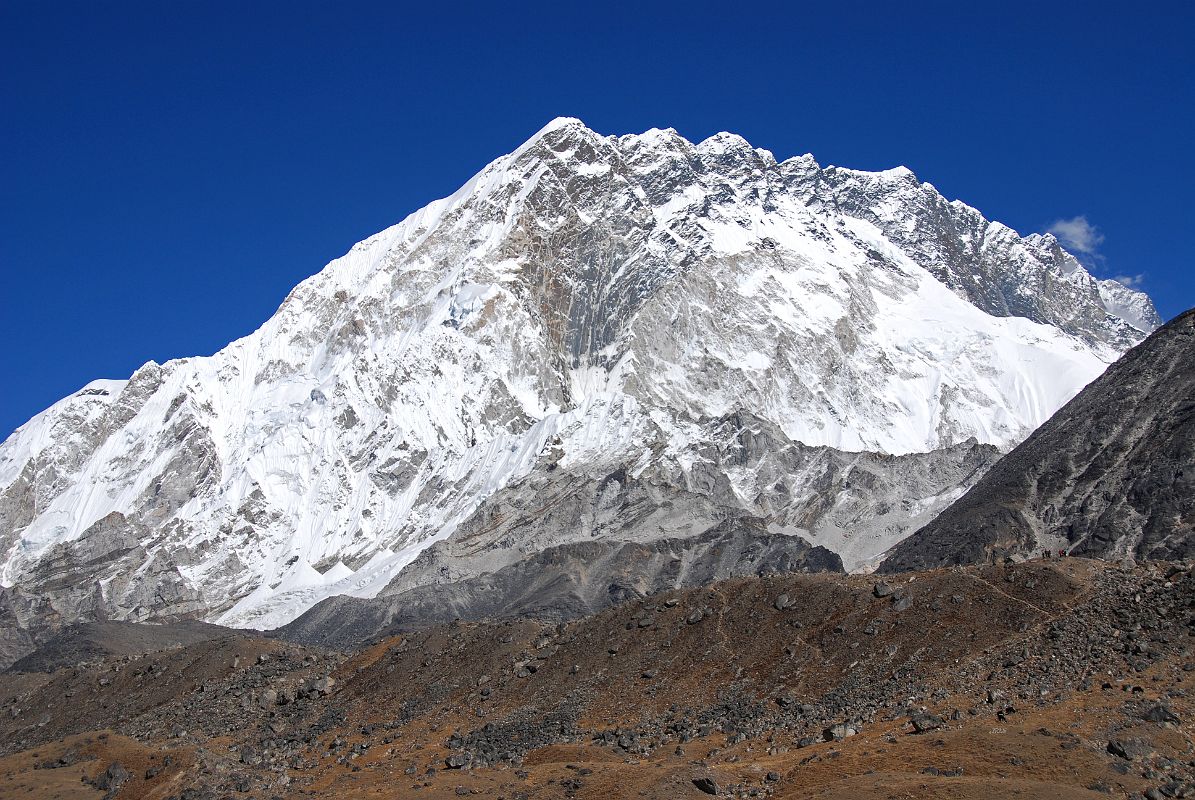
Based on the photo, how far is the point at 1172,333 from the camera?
14588cm

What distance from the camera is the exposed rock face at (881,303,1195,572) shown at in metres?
129

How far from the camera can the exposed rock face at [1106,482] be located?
12900cm

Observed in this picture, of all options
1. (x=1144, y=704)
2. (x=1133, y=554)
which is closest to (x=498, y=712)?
(x=1144, y=704)

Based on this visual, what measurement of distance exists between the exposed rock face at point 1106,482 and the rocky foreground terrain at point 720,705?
66.5 meters

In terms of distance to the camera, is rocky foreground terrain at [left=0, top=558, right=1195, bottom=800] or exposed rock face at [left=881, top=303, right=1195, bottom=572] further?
exposed rock face at [left=881, top=303, right=1195, bottom=572]

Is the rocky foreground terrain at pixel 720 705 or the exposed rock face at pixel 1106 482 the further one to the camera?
the exposed rock face at pixel 1106 482

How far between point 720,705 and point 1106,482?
90248 mm

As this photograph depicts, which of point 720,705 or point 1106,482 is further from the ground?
point 1106,482

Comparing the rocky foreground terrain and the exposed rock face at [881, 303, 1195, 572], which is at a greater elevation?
the exposed rock face at [881, 303, 1195, 572]

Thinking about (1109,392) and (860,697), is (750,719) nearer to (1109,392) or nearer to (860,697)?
(860,697)

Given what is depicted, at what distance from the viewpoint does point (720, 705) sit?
6203 centimetres

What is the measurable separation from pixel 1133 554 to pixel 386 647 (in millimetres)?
75047

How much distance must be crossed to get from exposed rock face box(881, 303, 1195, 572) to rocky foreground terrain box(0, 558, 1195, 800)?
2620 inches

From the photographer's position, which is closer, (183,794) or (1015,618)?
(183,794)
